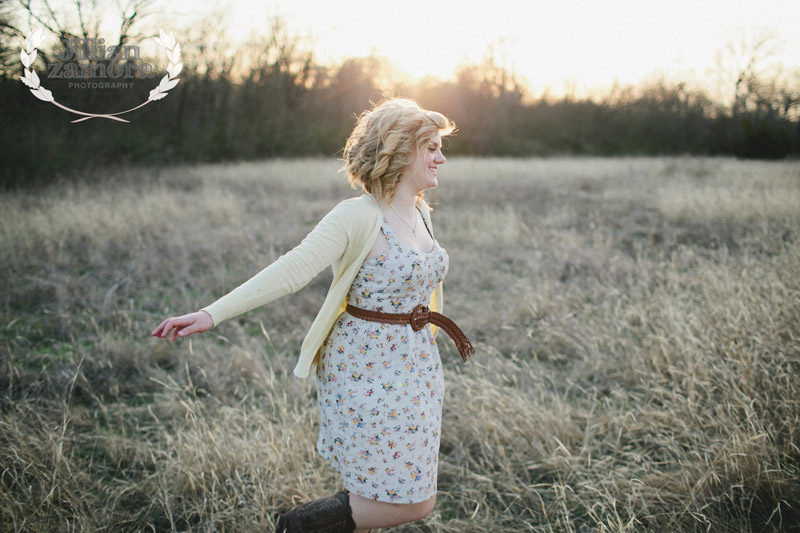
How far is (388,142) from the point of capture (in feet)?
5.51

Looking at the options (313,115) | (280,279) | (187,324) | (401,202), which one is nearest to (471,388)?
(401,202)

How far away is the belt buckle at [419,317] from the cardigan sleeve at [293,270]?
14.5 inches

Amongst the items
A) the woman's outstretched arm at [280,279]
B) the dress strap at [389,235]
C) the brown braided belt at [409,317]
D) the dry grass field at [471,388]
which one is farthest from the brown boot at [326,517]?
the dress strap at [389,235]

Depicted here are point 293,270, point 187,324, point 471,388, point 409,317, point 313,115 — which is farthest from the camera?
point 313,115

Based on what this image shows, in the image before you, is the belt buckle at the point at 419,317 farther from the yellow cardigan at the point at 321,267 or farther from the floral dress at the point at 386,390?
the yellow cardigan at the point at 321,267

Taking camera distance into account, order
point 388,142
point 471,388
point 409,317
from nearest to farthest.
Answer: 1. point 388,142
2. point 409,317
3. point 471,388

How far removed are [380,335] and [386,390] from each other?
20 centimetres

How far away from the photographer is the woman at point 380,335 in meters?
1.68

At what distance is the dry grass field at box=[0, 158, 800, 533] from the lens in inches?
87.9

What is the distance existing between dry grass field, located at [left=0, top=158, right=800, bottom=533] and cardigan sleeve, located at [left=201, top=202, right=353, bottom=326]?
1.19 m

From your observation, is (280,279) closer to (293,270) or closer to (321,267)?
(293,270)

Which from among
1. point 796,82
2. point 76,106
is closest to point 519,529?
point 76,106

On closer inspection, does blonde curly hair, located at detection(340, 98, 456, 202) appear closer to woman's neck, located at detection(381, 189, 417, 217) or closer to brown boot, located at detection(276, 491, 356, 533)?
woman's neck, located at detection(381, 189, 417, 217)

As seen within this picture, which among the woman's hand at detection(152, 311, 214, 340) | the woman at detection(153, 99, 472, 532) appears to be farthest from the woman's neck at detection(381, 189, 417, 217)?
the woman's hand at detection(152, 311, 214, 340)
